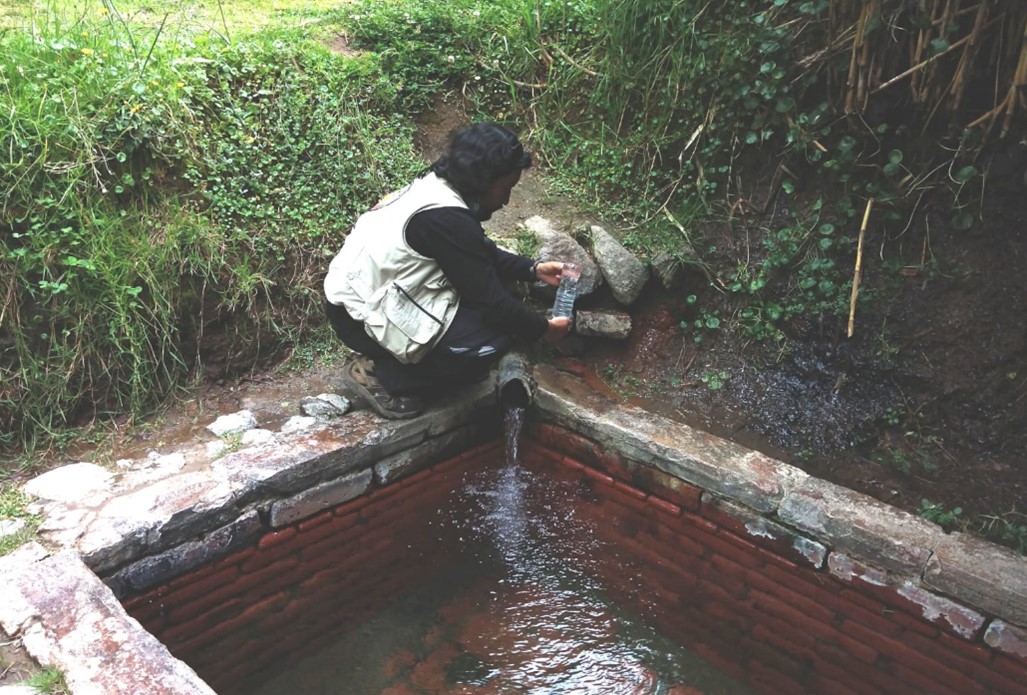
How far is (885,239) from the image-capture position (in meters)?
3.15

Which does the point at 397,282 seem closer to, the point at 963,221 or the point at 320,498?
the point at 320,498

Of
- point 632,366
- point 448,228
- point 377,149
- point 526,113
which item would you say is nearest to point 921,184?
point 632,366

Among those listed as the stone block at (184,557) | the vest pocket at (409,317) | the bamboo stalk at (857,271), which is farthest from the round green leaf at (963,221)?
the stone block at (184,557)

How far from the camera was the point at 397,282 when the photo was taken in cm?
270

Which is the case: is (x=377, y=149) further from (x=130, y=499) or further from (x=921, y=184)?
(x=921, y=184)

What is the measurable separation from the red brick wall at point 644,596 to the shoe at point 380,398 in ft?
0.95

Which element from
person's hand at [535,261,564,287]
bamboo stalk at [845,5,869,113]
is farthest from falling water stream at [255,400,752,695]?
bamboo stalk at [845,5,869,113]

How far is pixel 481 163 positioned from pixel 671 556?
172 centimetres

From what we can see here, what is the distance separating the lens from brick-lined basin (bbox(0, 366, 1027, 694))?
2.22 metres

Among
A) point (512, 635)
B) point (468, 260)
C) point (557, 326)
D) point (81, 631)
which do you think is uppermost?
point (468, 260)

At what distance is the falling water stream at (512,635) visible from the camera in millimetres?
2387

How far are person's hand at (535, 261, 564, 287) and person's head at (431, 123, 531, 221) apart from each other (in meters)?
0.48

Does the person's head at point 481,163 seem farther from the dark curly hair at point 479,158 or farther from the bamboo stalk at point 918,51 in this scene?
the bamboo stalk at point 918,51

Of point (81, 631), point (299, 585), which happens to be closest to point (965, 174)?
point (299, 585)
